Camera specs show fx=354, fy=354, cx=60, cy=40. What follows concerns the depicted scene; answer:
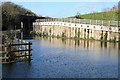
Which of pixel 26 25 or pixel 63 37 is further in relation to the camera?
pixel 26 25

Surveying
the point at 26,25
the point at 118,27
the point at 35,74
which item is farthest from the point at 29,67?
the point at 26,25

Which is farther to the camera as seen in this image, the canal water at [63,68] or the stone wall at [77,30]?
the stone wall at [77,30]

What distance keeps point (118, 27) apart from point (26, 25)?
140 feet

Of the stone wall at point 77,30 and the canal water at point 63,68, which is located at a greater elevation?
the stone wall at point 77,30

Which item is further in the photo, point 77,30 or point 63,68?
point 77,30

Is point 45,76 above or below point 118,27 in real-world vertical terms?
below

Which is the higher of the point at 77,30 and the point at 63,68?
the point at 77,30

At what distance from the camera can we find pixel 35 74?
84.1 feet

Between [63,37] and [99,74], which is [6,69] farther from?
[63,37]

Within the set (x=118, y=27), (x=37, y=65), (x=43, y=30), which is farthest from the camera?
(x=43, y=30)

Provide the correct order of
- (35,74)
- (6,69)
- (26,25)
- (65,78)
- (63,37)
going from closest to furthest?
1. (65,78)
2. (35,74)
3. (6,69)
4. (63,37)
5. (26,25)

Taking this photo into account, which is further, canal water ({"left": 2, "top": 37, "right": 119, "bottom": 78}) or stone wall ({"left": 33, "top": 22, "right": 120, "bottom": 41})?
stone wall ({"left": 33, "top": 22, "right": 120, "bottom": 41})

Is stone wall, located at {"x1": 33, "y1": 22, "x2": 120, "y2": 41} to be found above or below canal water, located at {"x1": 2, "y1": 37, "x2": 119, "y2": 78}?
above

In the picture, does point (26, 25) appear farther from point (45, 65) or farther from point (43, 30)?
point (45, 65)
